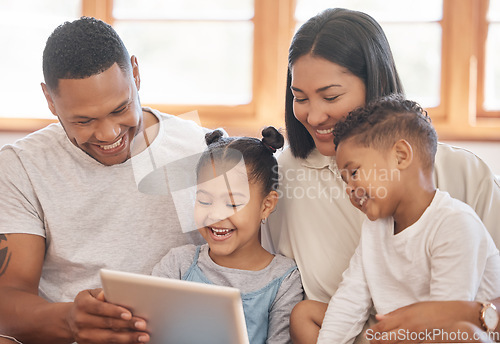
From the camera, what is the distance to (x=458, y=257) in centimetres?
126

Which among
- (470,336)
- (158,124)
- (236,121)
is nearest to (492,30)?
(236,121)

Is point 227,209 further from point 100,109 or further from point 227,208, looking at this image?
point 100,109

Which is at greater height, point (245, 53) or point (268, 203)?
point (245, 53)

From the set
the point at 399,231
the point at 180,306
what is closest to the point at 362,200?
the point at 399,231

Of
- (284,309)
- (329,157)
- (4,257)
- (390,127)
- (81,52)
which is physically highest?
(81,52)

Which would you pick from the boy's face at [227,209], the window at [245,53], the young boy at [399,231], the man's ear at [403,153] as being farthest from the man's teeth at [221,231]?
the window at [245,53]

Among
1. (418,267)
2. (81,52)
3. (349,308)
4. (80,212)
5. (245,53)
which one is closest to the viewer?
(418,267)

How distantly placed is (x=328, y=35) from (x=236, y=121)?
1.53m

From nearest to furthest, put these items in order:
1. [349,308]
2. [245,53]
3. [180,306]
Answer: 1. [180,306]
2. [349,308]
3. [245,53]

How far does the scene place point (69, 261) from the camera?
1.66m

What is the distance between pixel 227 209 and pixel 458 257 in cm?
60

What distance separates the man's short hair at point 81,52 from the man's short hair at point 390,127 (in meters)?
0.65

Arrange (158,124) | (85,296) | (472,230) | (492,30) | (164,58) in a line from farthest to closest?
(164,58) < (492,30) < (158,124) < (85,296) < (472,230)

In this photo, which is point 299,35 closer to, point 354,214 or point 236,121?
point 354,214
